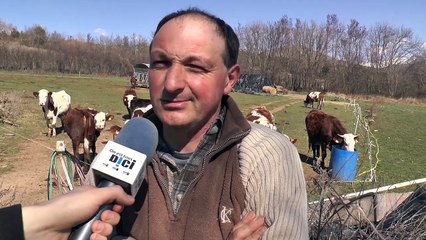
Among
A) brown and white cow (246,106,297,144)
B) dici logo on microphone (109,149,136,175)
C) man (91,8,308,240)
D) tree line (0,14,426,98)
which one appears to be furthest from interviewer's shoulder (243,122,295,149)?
tree line (0,14,426,98)

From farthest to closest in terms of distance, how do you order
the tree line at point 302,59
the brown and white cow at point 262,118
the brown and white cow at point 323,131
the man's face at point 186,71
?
the tree line at point 302,59
the brown and white cow at point 323,131
the brown and white cow at point 262,118
the man's face at point 186,71

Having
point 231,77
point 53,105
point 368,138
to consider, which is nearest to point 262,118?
point 368,138

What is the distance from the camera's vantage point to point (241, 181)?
174 cm

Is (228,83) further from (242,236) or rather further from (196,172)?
(242,236)

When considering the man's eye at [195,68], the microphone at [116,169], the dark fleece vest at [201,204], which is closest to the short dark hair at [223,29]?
the man's eye at [195,68]

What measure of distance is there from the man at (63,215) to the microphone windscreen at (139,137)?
0.85 feet

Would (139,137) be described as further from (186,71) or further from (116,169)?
(186,71)

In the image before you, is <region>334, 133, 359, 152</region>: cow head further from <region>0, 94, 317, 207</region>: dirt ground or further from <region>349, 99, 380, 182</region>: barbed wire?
<region>349, 99, 380, 182</region>: barbed wire

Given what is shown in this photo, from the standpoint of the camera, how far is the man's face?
1.83 metres

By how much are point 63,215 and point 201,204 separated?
0.66 metres

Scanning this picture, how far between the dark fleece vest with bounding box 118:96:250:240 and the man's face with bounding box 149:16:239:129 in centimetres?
18

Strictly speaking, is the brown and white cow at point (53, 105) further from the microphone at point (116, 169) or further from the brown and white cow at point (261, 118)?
the microphone at point (116, 169)

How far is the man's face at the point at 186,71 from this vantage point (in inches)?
72.1

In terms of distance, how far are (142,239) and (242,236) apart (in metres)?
0.47
